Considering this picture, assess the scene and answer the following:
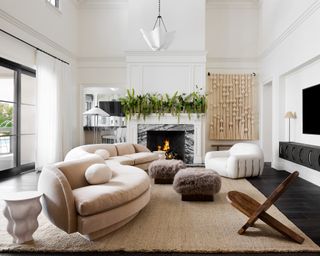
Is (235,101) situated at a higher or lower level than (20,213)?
higher

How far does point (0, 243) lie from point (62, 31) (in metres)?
5.68

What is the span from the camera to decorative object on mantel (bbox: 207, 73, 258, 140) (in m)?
7.76

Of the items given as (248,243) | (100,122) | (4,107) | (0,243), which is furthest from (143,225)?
(100,122)

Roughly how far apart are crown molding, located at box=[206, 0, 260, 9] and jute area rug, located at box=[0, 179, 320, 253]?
247 inches

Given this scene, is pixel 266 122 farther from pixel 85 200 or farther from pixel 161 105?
pixel 85 200

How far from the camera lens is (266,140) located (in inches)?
299

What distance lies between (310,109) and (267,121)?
2.58 m

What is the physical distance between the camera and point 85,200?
2387 mm

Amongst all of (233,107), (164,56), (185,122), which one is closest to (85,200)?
(185,122)

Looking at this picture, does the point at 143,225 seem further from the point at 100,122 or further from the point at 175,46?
the point at 100,122

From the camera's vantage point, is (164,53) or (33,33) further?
(164,53)

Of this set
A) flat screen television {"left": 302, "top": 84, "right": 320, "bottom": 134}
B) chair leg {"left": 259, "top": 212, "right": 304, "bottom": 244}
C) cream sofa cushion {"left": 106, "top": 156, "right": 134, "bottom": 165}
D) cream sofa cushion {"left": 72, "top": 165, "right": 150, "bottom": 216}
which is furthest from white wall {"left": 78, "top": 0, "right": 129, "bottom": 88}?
chair leg {"left": 259, "top": 212, "right": 304, "bottom": 244}

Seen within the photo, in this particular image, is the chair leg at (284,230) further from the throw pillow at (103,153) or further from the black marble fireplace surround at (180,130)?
the black marble fireplace surround at (180,130)

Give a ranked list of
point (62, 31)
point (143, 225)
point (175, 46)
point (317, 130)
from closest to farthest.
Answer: point (143, 225)
point (317, 130)
point (62, 31)
point (175, 46)
